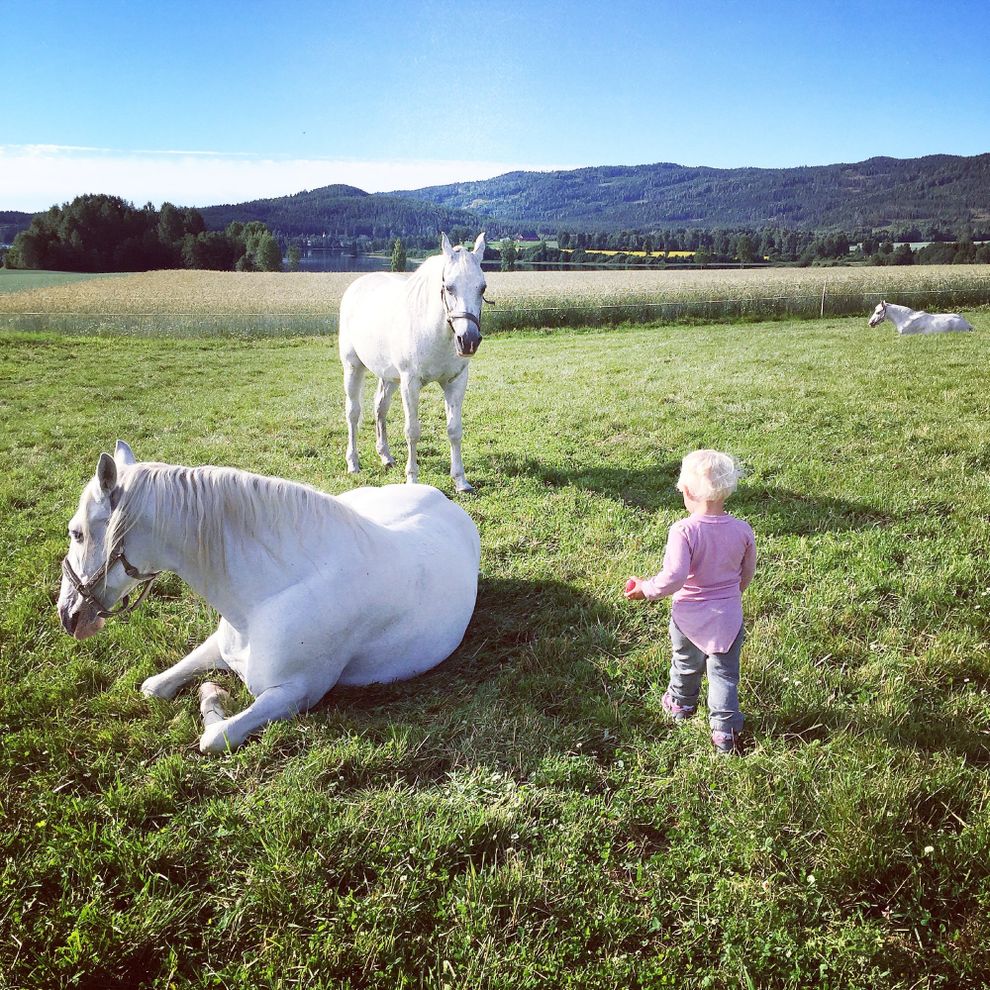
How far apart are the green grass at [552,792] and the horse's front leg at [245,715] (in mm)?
74

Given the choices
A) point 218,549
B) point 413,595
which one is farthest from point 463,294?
point 218,549

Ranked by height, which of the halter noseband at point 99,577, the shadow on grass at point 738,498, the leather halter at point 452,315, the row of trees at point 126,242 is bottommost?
the shadow on grass at point 738,498

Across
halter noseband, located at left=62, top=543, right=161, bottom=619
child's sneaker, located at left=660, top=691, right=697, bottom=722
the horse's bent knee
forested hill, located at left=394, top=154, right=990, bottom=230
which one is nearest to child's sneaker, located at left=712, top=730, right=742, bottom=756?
child's sneaker, located at left=660, top=691, right=697, bottom=722

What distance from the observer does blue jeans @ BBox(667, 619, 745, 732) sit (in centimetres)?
302

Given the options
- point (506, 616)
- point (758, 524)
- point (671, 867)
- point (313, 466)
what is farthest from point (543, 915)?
point (313, 466)

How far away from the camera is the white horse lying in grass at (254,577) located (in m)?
3.01

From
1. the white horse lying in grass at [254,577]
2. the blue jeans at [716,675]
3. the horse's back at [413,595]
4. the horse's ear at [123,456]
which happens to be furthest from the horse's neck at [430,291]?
the blue jeans at [716,675]

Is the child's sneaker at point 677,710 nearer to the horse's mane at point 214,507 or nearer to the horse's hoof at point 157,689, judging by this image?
the horse's mane at point 214,507

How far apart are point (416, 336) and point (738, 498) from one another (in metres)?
3.77

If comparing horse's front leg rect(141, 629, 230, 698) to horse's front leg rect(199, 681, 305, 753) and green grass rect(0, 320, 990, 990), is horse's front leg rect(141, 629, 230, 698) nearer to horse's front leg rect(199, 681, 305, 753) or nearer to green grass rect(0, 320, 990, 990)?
green grass rect(0, 320, 990, 990)

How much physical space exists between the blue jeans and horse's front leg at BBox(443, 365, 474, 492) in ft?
13.0

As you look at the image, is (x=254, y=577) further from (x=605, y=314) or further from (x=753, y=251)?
(x=753, y=251)

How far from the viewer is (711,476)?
293 centimetres

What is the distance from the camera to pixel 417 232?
108 metres
